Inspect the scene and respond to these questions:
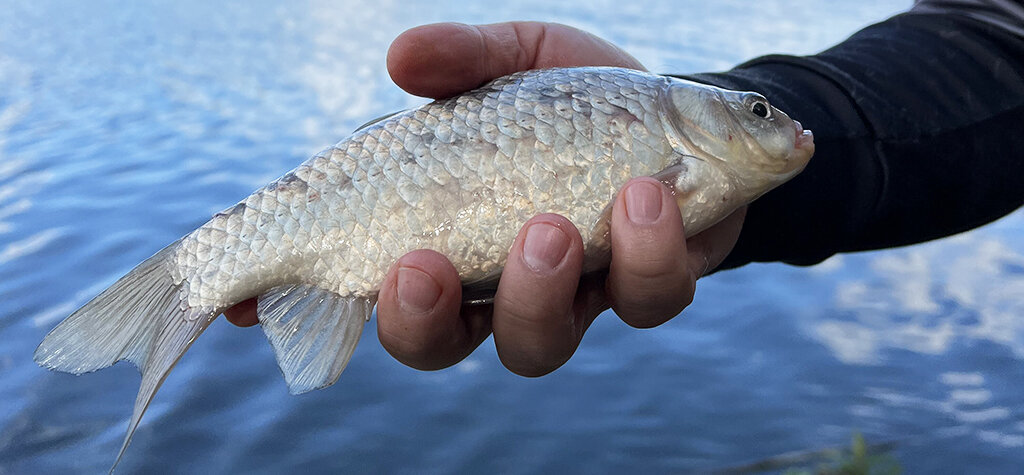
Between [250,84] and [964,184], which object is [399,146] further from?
[250,84]

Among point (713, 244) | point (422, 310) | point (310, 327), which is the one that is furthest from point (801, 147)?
point (310, 327)

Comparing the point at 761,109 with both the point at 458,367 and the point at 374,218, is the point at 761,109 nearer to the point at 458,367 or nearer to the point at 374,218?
the point at 374,218

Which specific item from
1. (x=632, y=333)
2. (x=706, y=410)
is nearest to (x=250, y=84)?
(x=632, y=333)

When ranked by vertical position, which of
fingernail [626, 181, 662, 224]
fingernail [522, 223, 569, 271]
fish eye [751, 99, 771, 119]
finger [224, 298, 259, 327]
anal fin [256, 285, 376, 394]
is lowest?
finger [224, 298, 259, 327]

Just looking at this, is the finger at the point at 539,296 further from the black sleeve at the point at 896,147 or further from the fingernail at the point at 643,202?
the black sleeve at the point at 896,147

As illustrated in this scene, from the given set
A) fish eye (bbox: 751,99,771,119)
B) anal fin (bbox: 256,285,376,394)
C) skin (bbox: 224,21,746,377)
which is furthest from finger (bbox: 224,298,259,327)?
fish eye (bbox: 751,99,771,119)

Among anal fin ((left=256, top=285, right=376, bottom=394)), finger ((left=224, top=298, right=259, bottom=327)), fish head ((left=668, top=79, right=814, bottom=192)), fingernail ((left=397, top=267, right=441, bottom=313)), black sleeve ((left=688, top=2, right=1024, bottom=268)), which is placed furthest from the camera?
black sleeve ((left=688, top=2, right=1024, bottom=268))

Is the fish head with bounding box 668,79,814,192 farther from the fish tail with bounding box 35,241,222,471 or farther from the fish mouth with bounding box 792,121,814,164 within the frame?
the fish tail with bounding box 35,241,222,471
